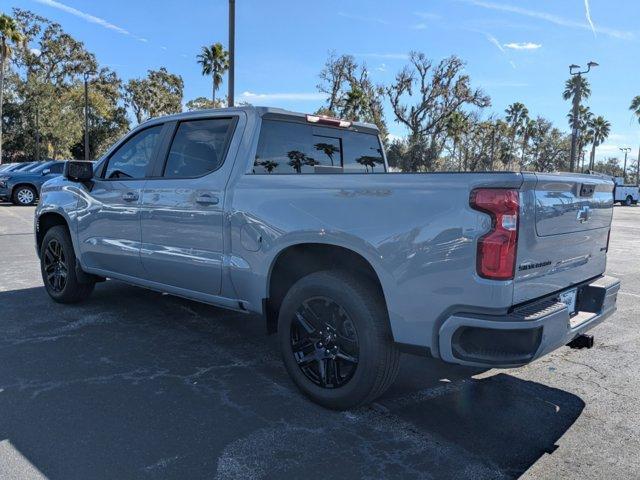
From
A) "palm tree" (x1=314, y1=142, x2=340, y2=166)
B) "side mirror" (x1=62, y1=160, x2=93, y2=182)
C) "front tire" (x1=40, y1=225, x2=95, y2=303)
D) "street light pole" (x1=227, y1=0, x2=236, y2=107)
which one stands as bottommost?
"front tire" (x1=40, y1=225, x2=95, y2=303)

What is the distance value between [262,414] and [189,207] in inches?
65.7

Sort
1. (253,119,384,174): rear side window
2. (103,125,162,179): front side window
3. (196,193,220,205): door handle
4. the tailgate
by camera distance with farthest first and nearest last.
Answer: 1. (103,125,162,179): front side window
2. (253,119,384,174): rear side window
3. (196,193,220,205): door handle
4. the tailgate

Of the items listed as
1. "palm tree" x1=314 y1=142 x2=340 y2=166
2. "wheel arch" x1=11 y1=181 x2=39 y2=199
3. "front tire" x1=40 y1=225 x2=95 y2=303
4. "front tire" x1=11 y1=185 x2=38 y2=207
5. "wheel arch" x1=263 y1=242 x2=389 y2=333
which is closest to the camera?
"wheel arch" x1=263 y1=242 x2=389 y2=333

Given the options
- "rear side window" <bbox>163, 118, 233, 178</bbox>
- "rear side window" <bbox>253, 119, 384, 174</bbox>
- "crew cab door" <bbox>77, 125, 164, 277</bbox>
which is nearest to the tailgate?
"rear side window" <bbox>253, 119, 384, 174</bbox>

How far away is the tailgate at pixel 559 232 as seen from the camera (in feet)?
8.99

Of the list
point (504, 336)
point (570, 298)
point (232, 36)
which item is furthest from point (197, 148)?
point (232, 36)

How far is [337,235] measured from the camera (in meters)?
3.18

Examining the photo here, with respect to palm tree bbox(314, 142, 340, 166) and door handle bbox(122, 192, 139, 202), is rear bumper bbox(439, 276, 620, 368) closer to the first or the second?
palm tree bbox(314, 142, 340, 166)

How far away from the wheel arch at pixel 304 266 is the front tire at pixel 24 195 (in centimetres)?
1910

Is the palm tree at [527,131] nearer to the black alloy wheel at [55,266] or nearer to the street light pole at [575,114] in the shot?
the street light pole at [575,114]

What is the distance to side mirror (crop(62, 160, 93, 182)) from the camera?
16.6 ft

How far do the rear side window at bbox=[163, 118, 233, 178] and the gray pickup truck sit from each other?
0.5 inches

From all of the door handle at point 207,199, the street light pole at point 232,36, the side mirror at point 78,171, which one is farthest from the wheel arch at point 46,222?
the street light pole at point 232,36

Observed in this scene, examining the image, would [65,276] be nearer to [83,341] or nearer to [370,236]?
[83,341]
